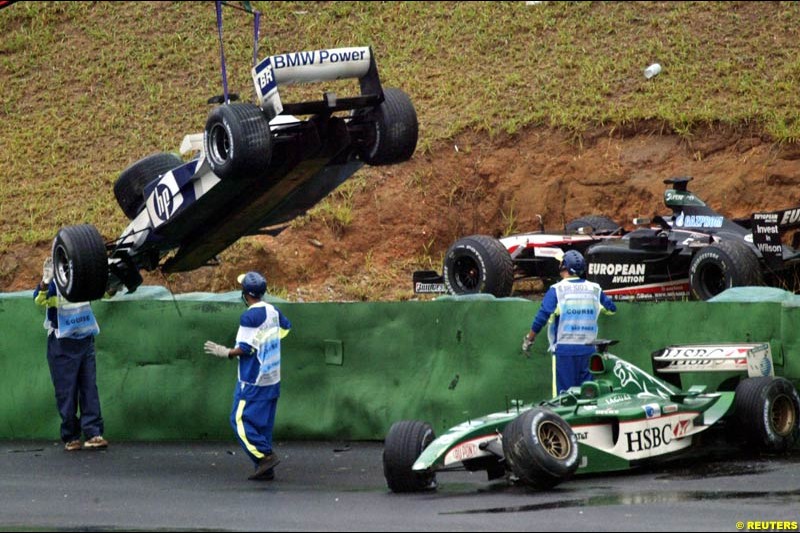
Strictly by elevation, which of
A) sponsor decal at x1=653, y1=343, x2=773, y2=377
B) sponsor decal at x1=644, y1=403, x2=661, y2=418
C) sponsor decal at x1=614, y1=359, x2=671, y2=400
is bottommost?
sponsor decal at x1=644, y1=403, x2=661, y2=418

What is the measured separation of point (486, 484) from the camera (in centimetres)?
1028

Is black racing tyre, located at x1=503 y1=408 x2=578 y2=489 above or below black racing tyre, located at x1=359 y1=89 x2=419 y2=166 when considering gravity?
below

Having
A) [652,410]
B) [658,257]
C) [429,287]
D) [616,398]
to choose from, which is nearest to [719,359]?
[652,410]

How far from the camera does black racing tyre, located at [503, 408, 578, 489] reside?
934 cm

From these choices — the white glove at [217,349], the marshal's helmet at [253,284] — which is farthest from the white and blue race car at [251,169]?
the white glove at [217,349]

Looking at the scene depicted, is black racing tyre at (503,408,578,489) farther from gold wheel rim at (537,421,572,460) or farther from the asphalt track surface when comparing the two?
the asphalt track surface

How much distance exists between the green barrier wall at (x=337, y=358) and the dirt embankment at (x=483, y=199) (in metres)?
7.06

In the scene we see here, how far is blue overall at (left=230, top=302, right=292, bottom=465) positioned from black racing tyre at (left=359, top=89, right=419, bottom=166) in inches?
75.9

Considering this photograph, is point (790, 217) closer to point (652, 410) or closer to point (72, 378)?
point (652, 410)

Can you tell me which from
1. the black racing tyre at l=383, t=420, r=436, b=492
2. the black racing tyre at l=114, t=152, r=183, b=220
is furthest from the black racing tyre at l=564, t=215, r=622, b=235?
the black racing tyre at l=383, t=420, r=436, b=492

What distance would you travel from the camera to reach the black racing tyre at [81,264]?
1219cm

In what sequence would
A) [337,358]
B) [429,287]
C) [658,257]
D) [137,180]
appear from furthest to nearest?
1. [429,287]
2. [658,257]
3. [137,180]
4. [337,358]

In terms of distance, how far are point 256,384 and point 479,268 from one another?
608 centimetres

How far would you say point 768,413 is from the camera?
10641mm
